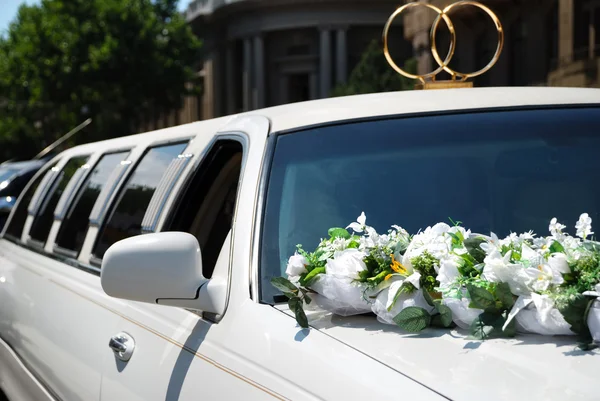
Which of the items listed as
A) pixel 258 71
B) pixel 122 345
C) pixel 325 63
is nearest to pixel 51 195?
pixel 122 345

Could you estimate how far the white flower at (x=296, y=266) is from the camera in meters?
2.71

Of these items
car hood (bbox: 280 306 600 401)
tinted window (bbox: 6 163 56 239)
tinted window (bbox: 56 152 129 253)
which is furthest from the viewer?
tinted window (bbox: 6 163 56 239)

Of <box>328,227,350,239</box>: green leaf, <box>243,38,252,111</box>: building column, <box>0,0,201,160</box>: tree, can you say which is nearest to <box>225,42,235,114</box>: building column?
<box>243,38,252,111</box>: building column

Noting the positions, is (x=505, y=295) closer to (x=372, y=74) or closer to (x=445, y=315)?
A: (x=445, y=315)

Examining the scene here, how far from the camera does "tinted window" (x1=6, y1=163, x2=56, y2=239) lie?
20.8ft

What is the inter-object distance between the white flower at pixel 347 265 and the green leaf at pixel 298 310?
0.13 m

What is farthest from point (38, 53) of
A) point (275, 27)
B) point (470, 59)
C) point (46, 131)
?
point (470, 59)

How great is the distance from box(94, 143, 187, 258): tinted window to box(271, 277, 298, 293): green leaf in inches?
56.8

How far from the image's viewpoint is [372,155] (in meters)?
3.26

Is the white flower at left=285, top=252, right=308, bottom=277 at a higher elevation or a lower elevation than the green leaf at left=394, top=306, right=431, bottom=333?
higher

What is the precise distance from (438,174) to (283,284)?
836 millimetres

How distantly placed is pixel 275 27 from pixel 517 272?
61.3m

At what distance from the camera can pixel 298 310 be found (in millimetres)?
2500

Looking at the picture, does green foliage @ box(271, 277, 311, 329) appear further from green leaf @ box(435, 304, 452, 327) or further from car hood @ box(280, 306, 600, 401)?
green leaf @ box(435, 304, 452, 327)
